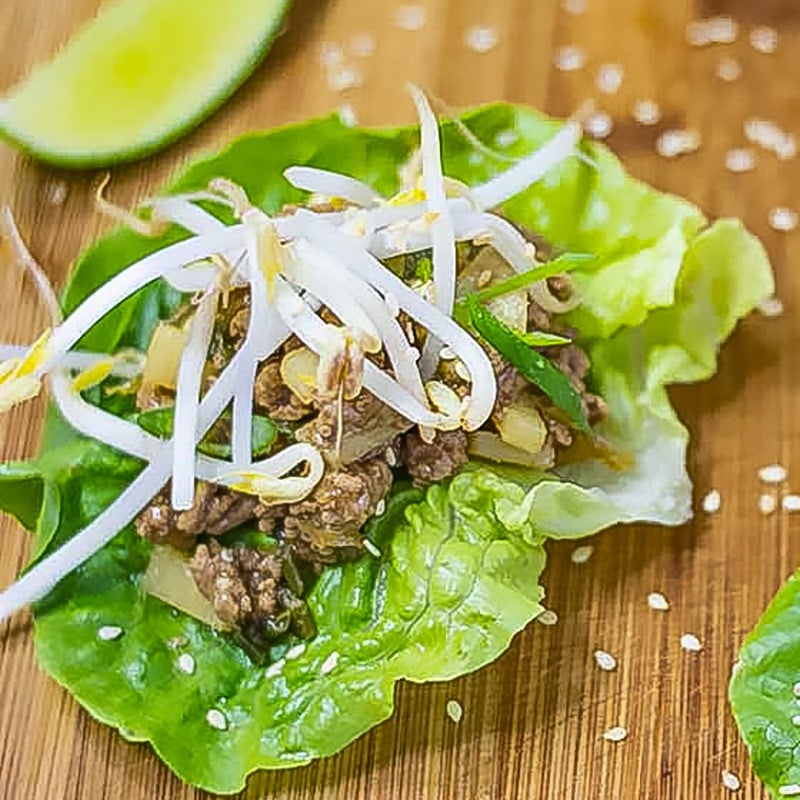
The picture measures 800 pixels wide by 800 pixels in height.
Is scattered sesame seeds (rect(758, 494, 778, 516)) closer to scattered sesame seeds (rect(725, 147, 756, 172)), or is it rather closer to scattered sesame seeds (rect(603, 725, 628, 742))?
scattered sesame seeds (rect(603, 725, 628, 742))

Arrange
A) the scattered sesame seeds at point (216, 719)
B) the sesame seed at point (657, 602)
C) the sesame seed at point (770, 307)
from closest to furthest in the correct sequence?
the scattered sesame seeds at point (216, 719)
the sesame seed at point (657, 602)
the sesame seed at point (770, 307)

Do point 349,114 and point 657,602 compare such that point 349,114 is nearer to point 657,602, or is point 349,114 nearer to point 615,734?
point 657,602

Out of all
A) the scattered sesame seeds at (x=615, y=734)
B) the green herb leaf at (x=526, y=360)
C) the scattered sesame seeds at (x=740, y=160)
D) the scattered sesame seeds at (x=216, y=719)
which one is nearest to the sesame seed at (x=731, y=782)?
the scattered sesame seeds at (x=615, y=734)

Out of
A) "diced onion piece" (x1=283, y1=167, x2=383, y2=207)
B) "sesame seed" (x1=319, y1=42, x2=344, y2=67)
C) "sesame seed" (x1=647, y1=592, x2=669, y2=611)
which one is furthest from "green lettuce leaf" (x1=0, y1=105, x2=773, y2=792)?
"sesame seed" (x1=319, y1=42, x2=344, y2=67)

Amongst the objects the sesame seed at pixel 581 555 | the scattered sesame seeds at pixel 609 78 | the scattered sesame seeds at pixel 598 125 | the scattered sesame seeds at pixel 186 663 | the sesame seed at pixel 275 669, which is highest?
the scattered sesame seeds at pixel 609 78

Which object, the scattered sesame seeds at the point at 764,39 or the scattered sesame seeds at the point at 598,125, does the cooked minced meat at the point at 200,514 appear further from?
the scattered sesame seeds at the point at 764,39

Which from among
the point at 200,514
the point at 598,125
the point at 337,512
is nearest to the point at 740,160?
the point at 598,125

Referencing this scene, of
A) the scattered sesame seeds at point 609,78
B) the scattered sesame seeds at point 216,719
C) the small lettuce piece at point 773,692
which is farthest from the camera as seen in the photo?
the scattered sesame seeds at point 609,78
